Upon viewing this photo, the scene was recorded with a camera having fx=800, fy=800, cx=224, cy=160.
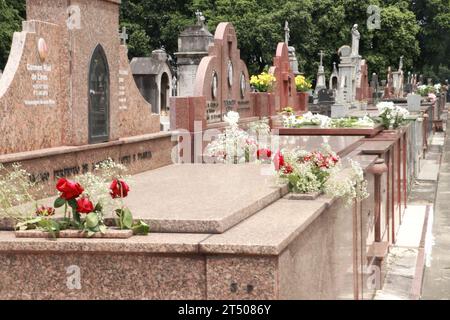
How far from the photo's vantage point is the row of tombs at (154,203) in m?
3.94

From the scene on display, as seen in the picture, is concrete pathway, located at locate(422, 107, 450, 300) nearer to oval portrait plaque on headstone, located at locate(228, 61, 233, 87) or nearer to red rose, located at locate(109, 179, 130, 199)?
oval portrait plaque on headstone, located at locate(228, 61, 233, 87)

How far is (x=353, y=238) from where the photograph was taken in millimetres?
7004

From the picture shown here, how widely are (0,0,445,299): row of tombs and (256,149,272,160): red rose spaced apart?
0.86 meters

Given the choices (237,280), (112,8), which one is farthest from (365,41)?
(237,280)

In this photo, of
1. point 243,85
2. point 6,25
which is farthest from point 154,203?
point 6,25

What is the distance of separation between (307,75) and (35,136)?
48572mm

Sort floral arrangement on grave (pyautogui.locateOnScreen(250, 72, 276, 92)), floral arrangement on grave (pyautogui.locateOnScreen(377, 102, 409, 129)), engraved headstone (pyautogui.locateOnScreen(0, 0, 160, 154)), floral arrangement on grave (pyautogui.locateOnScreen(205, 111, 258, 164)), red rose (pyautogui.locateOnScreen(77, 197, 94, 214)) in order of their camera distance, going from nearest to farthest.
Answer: red rose (pyautogui.locateOnScreen(77, 197, 94, 214)) → engraved headstone (pyautogui.locateOnScreen(0, 0, 160, 154)) → floral arrangement on grave (pyautogui.locateOnScreen(205, 111, 258, 164)) → floral arrangement on grave (pyautogui.locateOnScreen(377, 102, 409, 129)) → floral arrangement on grave (pyautogui.locateOnScreen(250, 72, 276, 92))

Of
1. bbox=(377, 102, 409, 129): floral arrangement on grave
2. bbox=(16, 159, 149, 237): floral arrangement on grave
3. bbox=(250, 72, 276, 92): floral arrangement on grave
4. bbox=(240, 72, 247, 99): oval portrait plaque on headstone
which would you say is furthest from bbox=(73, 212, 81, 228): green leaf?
bbox=(250, 72, 276, 92): floral arrangement on grave

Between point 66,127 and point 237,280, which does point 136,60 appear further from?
point 237,280

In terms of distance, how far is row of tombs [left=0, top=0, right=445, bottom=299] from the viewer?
3941 mm

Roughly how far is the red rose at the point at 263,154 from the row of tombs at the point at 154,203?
0.86 metres
